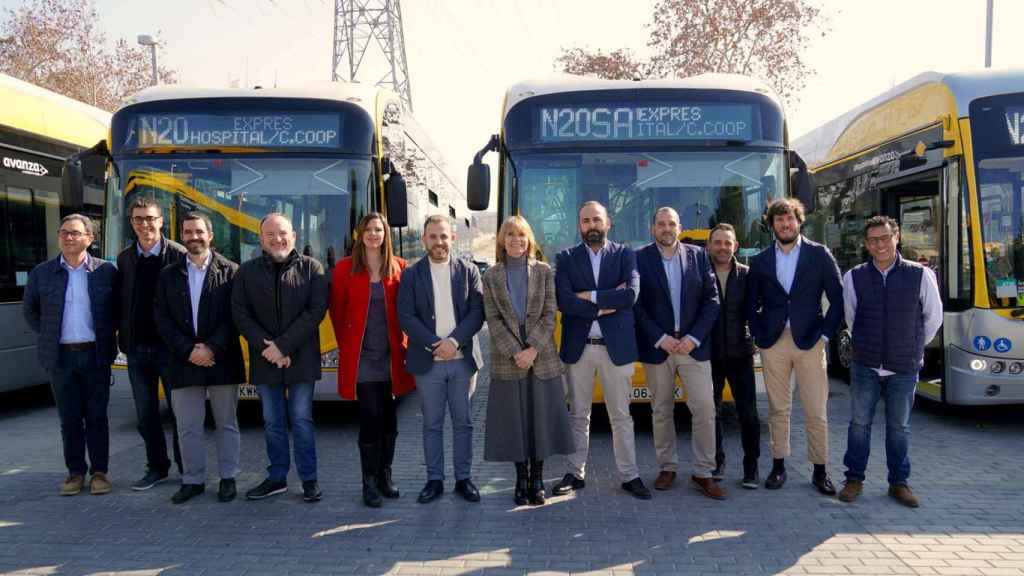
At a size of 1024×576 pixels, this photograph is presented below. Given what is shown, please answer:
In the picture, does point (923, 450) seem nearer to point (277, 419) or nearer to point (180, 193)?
point (277, 419)

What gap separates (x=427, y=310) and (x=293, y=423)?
4.03 feet

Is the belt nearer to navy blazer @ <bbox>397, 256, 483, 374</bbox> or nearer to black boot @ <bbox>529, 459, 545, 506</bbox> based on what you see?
navy blazer @ <bbox>397, 256, 483, 374</bbox>

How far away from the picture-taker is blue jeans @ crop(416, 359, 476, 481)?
523cm

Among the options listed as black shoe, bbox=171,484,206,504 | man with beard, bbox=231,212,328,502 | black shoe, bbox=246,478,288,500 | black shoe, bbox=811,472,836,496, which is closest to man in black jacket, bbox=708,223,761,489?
black shoe, bbox=811,472,836,496

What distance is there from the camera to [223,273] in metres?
5.36

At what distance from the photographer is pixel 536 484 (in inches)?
203

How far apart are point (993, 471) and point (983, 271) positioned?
1964mm

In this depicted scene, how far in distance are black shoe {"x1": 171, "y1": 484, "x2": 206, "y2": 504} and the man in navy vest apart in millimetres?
4412

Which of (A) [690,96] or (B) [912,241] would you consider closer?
(A) [690,96]

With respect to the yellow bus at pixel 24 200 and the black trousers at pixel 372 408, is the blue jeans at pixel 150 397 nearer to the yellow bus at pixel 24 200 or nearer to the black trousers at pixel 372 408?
the black trousers at pixel 372 408

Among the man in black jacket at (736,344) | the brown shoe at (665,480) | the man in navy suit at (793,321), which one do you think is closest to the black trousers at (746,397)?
the man in black jacket at (736,344)

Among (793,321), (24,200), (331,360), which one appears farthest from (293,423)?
(24,200)

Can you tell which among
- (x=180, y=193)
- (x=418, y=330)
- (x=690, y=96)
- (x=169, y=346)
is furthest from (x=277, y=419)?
(x=690, y=96)

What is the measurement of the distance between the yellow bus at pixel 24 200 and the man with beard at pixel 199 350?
3715 millimetres
